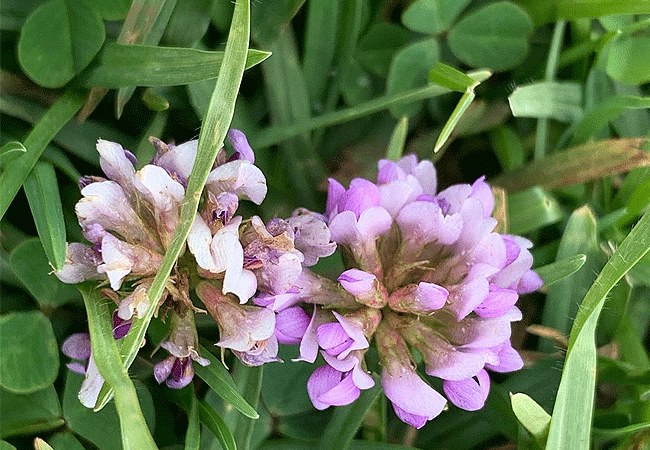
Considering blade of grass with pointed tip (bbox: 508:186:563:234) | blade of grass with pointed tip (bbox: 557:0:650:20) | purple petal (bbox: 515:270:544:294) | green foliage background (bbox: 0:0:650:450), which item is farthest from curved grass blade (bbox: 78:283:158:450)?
blade of grass with pointed tip (bbox: 557:0:650:20)

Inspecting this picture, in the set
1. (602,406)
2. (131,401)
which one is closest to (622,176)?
(602,406)

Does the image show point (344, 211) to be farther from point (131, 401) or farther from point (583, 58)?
point (583, 58)

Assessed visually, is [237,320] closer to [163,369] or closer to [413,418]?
[163,369]

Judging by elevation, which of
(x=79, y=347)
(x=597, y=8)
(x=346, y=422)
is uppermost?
→ (x=597, y=8)

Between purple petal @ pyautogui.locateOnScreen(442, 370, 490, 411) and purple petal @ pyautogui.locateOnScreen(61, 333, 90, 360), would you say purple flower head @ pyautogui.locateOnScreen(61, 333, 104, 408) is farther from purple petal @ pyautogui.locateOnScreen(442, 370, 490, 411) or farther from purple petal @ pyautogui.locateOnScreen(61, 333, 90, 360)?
purple petal @ pyautogui.locateOnScreen(442, 370, 490, 411)

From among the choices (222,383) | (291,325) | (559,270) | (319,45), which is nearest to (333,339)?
(291,325)

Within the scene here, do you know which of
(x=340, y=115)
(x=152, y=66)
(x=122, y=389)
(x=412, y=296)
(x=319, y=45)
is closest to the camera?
(x=122, y=389)
